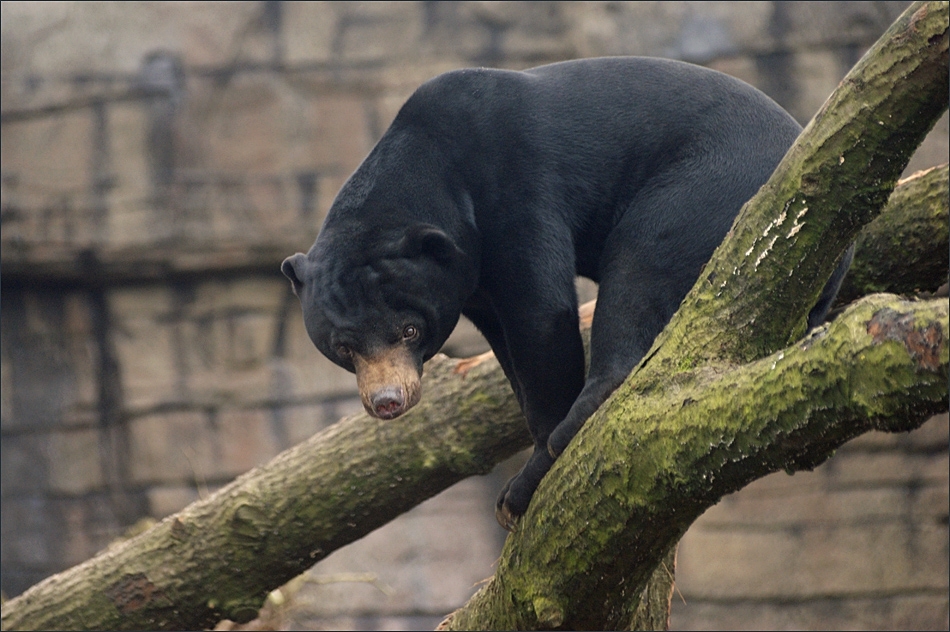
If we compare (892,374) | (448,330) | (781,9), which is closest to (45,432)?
(448,330)

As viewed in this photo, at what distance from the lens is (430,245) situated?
266 cm

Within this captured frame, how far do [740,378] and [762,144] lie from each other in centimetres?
99

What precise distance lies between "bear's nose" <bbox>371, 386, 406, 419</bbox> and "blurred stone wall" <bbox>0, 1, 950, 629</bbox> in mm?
3912

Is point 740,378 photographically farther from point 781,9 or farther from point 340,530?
point 781,9

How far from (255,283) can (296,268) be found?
4.05 metres

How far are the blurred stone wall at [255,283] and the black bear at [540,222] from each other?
373 centimetres

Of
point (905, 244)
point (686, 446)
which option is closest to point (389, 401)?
point (686, 446)

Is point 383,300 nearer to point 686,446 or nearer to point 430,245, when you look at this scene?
point 430,245

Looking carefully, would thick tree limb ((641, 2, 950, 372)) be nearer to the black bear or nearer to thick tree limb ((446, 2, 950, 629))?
thick tree limb ((446, 2, 950, 629))

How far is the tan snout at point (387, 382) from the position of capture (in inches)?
103

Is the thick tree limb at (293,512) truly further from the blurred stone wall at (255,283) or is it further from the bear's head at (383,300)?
the blurred stone wall at (255,283)

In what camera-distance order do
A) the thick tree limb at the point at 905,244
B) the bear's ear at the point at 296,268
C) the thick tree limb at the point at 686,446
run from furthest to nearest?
the thick tree limb at the point at 905,244 < the bear's ear at the point at 296,268 < the thick tree limb at the point at 686,446

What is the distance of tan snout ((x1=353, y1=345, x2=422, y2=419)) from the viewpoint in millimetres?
2621

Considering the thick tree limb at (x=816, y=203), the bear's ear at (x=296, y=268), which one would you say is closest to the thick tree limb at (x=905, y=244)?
the thick tree limb at (x=816, y=203)
